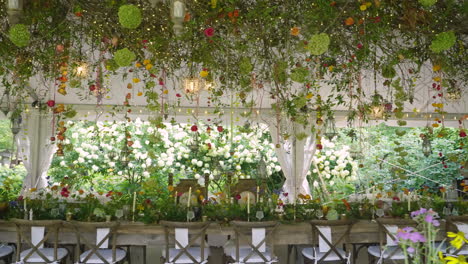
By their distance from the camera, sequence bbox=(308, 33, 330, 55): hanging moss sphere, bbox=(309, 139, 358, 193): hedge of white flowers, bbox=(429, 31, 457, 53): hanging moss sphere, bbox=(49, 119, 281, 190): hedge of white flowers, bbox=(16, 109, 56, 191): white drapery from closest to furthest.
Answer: bbox=(308, 33, 330, 55): hanging moss sphere
bbox=(429, 31, 457, 53): hanging moss sphere
bbox=(16, 109, 56, 191): white drapery
bbox=(309, 139, 358, 193): hedge of white flowers
bbox=(49, 119, 281, 190): hedge of white flowers

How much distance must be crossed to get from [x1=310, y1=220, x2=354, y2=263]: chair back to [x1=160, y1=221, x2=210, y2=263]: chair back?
38.9 inches

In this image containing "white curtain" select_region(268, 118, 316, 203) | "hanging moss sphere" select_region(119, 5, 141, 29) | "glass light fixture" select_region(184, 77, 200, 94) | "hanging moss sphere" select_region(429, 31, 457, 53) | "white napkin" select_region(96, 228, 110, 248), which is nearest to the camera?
"hanging moss sphere" select_region(119, 5, 141, 29)

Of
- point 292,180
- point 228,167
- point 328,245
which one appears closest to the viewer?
point 328,245

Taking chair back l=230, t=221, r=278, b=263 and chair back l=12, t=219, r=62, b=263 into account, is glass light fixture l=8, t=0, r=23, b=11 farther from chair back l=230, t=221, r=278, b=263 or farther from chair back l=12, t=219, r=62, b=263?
chair back l=230, t=221, r=278, b=263

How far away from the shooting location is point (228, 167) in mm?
8867

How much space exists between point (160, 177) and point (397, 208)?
17.9 feet

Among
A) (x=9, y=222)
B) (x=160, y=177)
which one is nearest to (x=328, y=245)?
(x=9, y=222)

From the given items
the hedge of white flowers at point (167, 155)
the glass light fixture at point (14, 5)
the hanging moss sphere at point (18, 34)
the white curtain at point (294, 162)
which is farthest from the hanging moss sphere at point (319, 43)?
the hedge of white flowers at point (167, 155)

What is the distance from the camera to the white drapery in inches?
299

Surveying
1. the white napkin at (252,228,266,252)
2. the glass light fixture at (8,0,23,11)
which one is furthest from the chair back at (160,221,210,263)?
the glass light fixture at (8,0,23,11)

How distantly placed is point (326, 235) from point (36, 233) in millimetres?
2546

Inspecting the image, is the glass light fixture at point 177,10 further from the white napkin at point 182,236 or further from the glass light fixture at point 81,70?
the glass light fixture at point 81,70

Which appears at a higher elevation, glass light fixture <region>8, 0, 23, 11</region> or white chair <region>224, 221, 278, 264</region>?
glass light fixture <region>8, 0, 23, 11</region>

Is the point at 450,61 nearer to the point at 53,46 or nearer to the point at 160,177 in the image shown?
the point at 53,46
